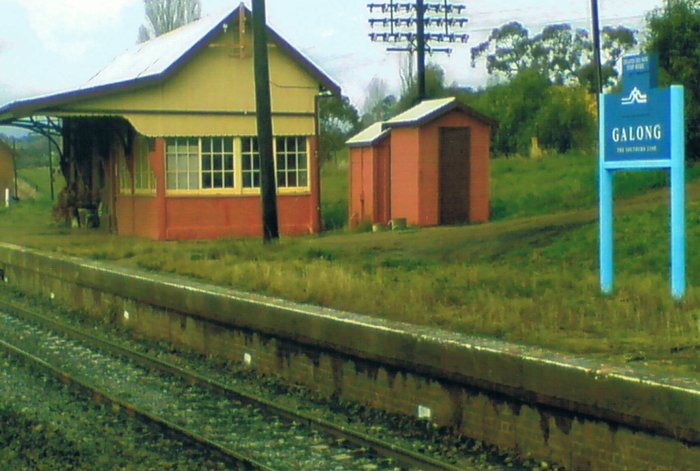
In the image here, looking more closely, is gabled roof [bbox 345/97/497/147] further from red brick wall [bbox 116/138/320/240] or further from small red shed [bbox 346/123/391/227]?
red brick wall [bbox 116/138/320/240]

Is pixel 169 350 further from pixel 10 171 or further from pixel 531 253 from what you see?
pixel 10 171

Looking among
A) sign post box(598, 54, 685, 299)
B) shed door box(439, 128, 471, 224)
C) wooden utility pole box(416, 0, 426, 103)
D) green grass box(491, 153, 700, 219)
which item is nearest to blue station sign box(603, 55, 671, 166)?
sign post box(598, 54, 685, 299)

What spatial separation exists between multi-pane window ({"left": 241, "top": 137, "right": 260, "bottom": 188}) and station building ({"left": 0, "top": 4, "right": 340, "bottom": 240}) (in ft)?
0.08

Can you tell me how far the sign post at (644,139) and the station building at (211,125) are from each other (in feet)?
53.7

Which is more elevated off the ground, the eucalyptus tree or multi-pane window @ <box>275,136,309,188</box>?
the eucalyptus tree

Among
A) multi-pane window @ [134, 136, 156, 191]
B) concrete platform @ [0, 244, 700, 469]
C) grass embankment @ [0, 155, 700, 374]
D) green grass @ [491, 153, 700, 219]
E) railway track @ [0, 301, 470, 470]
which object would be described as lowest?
railway track @ [0, 301, 470, 470]

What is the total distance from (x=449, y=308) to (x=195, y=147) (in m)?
17.4

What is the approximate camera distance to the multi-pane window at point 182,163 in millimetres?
28531

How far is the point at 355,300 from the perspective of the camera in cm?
1286

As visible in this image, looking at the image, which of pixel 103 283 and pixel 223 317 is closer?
pixel 223 317

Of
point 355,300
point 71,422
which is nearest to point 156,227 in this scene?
point 355,300

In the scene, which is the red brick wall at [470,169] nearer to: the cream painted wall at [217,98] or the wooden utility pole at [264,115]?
the cream painted wall at [217,98]

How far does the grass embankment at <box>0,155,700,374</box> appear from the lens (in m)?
10.4

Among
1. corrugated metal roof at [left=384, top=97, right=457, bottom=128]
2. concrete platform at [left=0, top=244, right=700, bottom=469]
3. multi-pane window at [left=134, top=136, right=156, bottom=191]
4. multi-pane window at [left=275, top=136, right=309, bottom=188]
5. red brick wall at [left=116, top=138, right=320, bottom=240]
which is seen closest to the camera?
concrete platform at [left=0, top=244, right=700, bottom=469]
